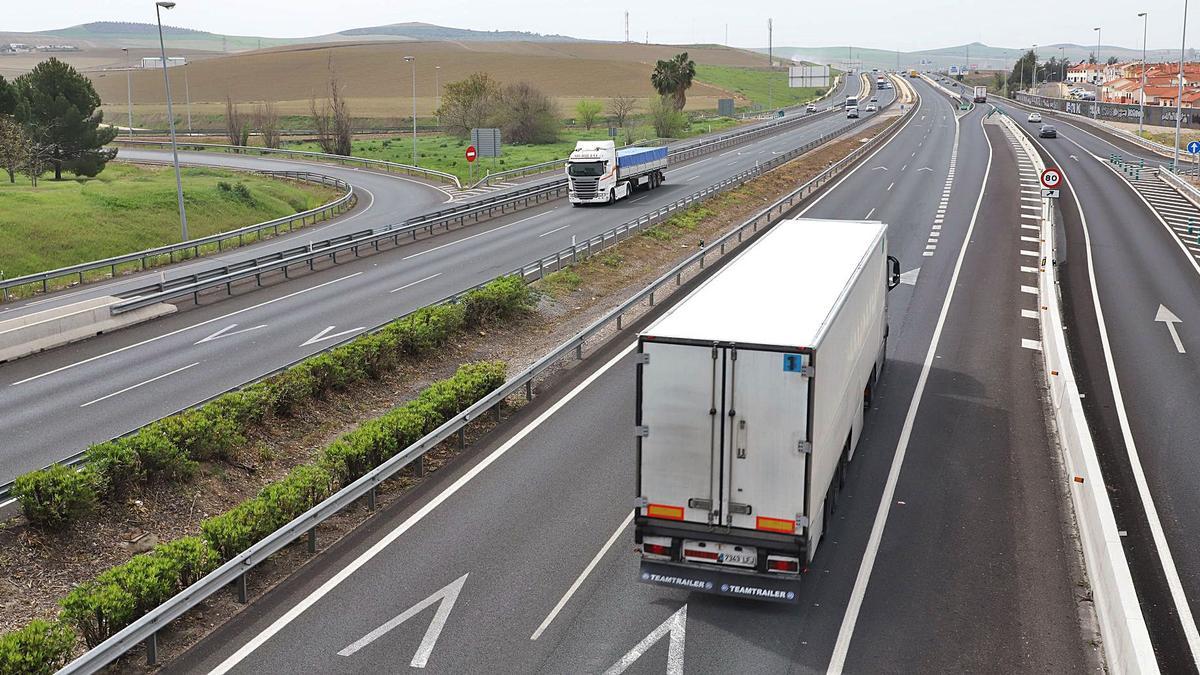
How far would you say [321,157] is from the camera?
92500 millimetres

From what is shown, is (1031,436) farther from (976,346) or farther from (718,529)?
(718,529)

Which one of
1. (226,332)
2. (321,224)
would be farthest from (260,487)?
(321,224)

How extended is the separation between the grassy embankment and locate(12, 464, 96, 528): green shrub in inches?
1256

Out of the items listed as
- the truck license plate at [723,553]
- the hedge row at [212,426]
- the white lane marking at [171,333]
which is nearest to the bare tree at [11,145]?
the white lane marking at [171,333]

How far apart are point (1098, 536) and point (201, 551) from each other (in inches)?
441

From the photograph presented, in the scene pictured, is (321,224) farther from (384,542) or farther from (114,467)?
(384,542)

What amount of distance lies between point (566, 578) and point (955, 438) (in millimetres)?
8844

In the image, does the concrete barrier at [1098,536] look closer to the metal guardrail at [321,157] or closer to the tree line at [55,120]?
the metal guardrail at [321,157]

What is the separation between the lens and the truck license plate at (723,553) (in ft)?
40.0

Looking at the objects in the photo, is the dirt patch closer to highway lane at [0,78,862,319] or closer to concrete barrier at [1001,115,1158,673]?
concrete barrier at [1001,115,1158,673]

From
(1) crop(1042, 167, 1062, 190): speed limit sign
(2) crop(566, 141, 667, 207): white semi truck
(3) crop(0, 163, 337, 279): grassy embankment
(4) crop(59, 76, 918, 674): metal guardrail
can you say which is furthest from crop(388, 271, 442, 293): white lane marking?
(1) crop(1042, 167, 1062, 190): speed limit sign

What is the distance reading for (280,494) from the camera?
14250mm

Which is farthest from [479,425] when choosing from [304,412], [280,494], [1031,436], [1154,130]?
[1154,130]

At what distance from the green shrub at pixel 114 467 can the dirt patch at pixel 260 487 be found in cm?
26
